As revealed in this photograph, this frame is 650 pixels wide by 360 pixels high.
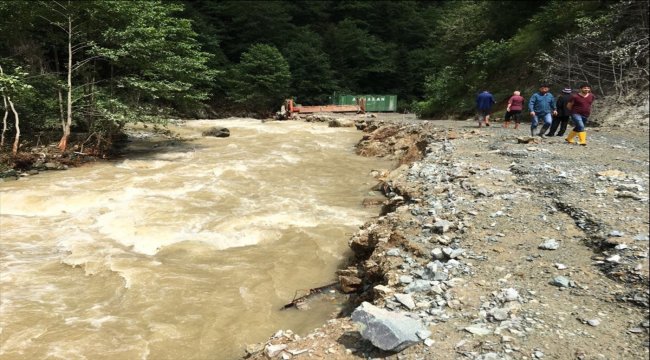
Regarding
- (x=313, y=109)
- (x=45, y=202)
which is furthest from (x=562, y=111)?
(x=313, y=109)

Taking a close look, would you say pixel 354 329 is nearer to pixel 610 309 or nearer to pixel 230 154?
pixel 610 309

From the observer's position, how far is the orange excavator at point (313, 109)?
1249 inches

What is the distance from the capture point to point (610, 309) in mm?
3637

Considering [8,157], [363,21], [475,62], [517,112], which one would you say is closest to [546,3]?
[475,62]

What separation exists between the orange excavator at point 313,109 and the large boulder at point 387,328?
28444mm

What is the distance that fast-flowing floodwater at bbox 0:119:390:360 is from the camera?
16.5ft

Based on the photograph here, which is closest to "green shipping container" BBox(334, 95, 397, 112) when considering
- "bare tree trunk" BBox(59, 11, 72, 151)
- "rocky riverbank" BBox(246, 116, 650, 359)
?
"bare tree trunk" BBox(59, 11, 72, 151)

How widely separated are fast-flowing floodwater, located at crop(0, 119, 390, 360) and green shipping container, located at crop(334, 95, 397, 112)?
2628 centimetres

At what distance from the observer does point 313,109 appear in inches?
1326

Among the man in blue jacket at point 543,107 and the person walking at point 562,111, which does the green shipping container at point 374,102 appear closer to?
the man in blue jacket at point 543,107

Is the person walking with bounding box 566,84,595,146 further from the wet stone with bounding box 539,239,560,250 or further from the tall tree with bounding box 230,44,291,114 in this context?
the tall tree with bounding box 230,44,291,114

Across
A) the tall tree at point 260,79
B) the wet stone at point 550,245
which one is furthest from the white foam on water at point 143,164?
the tall tree at point 260,79

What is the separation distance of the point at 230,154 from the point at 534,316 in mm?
13984

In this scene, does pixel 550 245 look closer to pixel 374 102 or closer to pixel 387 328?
pixel 387 328
